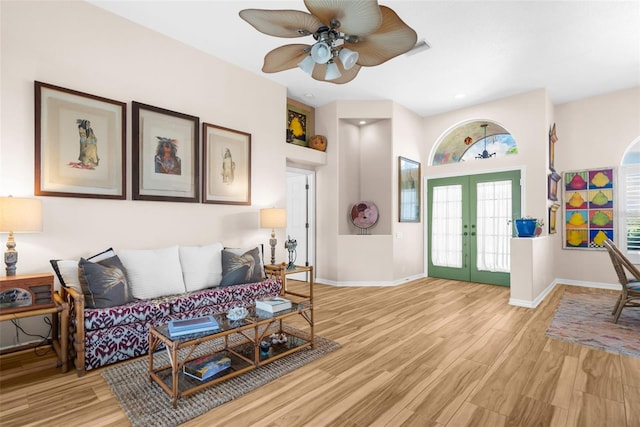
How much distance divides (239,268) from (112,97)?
2280 mm

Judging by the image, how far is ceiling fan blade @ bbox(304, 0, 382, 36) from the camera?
1893mm

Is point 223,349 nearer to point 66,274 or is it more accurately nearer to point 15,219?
point 66,274

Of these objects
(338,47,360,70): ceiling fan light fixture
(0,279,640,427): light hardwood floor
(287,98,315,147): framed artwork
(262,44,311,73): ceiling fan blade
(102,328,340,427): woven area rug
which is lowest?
(0,279,640,427): light hardwood floor

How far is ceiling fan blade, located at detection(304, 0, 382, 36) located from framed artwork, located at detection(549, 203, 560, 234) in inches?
201

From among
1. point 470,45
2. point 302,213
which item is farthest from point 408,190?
point 470,45

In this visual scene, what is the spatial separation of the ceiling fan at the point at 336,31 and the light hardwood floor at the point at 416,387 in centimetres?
236

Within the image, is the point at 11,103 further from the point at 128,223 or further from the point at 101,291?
the point at 101,291

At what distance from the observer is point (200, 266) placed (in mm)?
3562

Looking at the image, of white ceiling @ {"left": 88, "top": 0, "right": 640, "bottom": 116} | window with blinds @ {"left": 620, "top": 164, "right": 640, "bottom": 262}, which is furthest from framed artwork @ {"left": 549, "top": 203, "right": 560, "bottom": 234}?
white ceiling @ {"left": 88, "top": 0, "right": 640, "bottom": 116}

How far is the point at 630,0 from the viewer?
3.15 m

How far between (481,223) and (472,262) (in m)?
0.76

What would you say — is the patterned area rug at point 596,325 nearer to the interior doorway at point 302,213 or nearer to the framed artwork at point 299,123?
the interior doorway at point 302,213

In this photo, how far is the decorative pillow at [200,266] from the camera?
3.47m

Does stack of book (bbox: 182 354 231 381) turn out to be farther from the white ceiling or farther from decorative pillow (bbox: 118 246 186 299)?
the white ceiling
